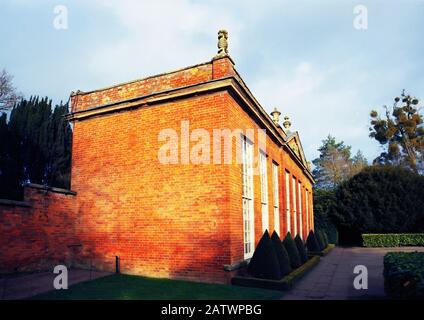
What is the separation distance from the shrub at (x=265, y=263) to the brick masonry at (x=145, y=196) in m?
0.68

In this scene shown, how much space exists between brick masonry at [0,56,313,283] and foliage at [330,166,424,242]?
16.8 metres

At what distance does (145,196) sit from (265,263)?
438 centimetres

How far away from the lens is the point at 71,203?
11.8 meters

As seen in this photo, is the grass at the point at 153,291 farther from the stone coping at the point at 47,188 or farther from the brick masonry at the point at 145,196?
the stone coping at the point at 47,188

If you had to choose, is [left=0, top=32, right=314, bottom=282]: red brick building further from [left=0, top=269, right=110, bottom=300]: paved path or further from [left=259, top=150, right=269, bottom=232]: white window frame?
[left=259, top=150, right=269, bottom=232]: white window frame

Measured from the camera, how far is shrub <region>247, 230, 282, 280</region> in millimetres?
9172

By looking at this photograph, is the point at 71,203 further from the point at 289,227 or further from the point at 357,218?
the point at 357,218

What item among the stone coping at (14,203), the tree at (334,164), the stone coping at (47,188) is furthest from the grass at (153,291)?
the tree at (334,164)

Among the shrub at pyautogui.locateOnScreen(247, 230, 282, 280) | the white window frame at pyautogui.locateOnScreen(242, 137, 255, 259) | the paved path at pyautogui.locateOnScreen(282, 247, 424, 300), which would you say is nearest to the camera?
the paved path at pyautogui.locateOnScreen(282, 247, 424, 300)

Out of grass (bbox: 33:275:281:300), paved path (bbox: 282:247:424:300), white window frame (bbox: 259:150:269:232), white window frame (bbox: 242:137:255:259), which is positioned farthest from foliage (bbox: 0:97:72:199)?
paved path (bbox: 282:247:424:300)

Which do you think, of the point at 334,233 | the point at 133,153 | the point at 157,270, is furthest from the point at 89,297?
the point at 334,233

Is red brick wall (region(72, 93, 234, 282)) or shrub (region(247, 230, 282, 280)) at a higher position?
red brick wall (region(72, 93, 234, 282))

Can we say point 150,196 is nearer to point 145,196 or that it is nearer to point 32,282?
point 145,196

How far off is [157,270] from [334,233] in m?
26.5
